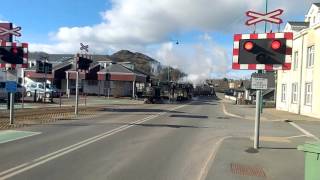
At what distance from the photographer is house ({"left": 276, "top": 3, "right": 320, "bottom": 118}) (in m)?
35.7

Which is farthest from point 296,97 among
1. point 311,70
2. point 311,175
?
point 311,175

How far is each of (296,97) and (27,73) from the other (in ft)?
183

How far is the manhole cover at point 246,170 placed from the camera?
34.8ft

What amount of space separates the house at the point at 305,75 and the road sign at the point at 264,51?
2205 cm

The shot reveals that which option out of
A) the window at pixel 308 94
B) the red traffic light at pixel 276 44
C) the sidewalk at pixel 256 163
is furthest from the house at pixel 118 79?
the red traffic light at pixel 276 44

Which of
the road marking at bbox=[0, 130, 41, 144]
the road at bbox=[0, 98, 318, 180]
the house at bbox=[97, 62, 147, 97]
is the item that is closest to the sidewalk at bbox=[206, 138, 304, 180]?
the road at bbox=[0, 98, 318, 180]

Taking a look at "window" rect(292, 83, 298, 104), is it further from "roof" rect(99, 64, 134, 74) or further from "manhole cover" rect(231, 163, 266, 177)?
"roof" rect(99, 64, 134, 74)

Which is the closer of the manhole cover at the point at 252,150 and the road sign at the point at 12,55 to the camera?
the manhole cover at the point at 252,150

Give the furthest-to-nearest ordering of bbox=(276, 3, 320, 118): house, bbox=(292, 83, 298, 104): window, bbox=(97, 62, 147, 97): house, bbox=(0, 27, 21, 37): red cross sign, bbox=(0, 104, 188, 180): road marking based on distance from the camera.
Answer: bbox=(97, 62, 147, 97): house → bbox=(292, 83, 298, 104): window → bbox=(276, 3, 320, 118): house → bbox=(0, 27, 21, 37): red cross sign → bbox=(0, 104, 188, 180): road marking

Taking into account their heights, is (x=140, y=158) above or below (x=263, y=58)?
below

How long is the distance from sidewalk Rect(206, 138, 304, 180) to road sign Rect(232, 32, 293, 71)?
2.31 metres

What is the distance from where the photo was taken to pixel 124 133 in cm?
1880

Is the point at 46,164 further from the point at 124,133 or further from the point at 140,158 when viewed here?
the point at 124,133

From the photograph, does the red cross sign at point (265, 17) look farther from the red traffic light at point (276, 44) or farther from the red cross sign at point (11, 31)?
the red cross sign at point (11, 31)
